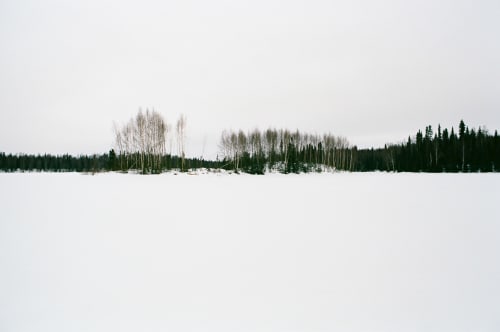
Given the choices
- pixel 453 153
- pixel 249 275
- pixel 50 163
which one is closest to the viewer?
pixel 249 275

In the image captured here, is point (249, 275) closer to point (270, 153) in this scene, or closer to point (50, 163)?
point (270, 153)

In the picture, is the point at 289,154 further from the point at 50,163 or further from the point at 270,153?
the point at 50,163

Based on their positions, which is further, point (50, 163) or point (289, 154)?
point (50, 163)

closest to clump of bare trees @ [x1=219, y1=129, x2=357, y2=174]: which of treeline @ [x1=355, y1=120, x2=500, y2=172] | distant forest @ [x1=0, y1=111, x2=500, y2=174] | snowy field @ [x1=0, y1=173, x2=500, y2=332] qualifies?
distant forest @ [x1=0, y1=111, x2=500, y2=174]

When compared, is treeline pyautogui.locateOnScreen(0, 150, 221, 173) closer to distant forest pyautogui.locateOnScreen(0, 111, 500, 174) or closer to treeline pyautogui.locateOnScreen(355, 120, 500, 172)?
distant forest pyautogui.locateOnScreen(0, 111, 500, 174)

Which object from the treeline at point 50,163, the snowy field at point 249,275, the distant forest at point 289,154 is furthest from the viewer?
the treeline at point 50,163

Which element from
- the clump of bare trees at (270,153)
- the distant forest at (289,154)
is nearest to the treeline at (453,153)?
the distant forest at (289,154)

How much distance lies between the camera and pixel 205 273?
11.7 ft

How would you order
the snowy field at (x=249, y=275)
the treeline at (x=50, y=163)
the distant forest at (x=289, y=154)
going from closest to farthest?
the snowy field at (x=249, y=275), the distant forest at (x=289, y=154), the treeline at (x=50, y=163)

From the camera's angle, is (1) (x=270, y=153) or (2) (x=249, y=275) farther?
(1) (x=270, y=153)

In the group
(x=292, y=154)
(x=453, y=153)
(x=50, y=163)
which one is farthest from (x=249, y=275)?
(x=50, y=163)

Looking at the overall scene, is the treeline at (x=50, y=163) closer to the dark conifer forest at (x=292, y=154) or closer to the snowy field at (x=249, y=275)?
the dark conifer forest at (x=292, y=154)

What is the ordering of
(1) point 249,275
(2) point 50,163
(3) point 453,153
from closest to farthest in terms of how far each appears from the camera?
(1) point 249,275, (3) point 453,153, (2) point 50,163

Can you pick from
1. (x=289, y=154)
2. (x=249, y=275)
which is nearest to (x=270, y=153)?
(x=289, y=154)
